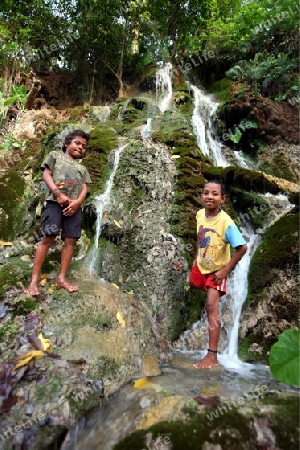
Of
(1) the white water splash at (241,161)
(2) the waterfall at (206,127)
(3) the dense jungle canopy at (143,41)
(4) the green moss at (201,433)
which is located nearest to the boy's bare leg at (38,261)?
(4) the green moss at (201,433)

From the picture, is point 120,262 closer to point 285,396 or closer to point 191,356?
point 191,356

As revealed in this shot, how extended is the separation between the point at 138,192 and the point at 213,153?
4.48 meters

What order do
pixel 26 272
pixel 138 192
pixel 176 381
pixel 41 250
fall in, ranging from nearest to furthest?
pixel 176 381 < pixel 41 250 < pixel 26 272 < pixel 138 192

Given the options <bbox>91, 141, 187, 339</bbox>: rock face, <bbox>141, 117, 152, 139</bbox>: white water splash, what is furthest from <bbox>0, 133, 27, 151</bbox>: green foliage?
<bbox>91, 141, 187, 339</bbox>: rock face

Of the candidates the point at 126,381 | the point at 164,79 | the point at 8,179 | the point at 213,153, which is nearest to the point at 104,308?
the point at 126,381

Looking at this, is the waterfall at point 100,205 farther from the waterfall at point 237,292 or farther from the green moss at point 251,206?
the green moss at point 251,206

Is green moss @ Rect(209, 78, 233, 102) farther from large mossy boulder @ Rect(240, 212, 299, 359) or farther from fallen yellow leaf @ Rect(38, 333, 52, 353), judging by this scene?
fallen yellow leaf @ Rect(38, 333, 52, 353)

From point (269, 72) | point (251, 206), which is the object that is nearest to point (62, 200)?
point (251, 206)

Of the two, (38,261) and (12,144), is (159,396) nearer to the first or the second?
(38,261)

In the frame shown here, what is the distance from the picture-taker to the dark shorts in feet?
10.7

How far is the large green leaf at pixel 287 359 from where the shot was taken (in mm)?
1929

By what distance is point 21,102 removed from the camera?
1093cm

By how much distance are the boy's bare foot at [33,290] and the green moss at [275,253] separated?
8.73ft

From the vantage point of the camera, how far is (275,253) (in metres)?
4.04
